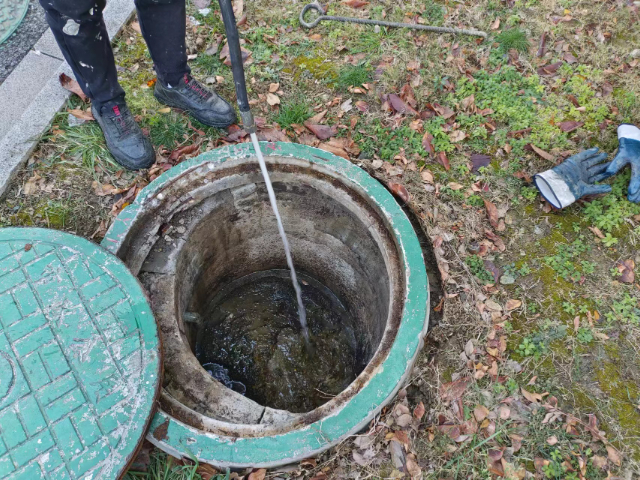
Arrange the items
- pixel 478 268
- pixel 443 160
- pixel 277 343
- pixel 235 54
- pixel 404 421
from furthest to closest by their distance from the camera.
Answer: pixel 277 343 < pixel 443 160 < pixel 478 268 < pixel 404 421 < pixel 235 54

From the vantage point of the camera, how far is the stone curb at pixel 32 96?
3057 millimetres

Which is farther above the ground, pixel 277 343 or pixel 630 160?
pixel 630 160

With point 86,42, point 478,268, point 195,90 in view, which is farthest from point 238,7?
point 478,268

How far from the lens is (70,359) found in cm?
209

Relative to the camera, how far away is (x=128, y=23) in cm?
374

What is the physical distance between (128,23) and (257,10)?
3.65 ft

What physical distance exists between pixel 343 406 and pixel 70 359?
1339mm

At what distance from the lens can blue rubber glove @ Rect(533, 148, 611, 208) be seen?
2.89 metres

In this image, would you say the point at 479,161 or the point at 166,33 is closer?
the point at 166,33

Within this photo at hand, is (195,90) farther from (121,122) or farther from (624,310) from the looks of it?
(624,310)

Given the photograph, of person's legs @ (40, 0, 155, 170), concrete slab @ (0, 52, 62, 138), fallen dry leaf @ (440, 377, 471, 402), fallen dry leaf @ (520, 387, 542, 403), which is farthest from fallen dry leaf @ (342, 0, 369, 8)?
fallen dry leaf @ (520, 387, 542, 403)

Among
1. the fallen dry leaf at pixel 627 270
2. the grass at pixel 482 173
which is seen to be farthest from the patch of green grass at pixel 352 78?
the fallen dry leaf at pixel 627 270

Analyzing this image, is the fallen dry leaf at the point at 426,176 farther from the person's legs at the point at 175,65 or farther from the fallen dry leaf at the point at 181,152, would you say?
the fallen dry leaf at the point at 181,152

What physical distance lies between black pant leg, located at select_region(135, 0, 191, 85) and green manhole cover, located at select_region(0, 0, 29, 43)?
5.94 feet
